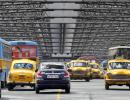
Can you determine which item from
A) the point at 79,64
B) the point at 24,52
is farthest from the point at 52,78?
the point at 79,64

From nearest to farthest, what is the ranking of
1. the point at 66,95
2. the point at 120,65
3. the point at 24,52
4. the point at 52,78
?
the point at 66,95
the point at 52,78
the point at 120,65
the point at 24,52

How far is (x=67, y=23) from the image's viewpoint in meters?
63.7

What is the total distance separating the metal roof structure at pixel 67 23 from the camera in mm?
54406

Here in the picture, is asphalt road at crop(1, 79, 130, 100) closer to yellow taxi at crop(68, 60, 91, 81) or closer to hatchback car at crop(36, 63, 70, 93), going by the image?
hatchback car at crop(36, 63, 70, 93)

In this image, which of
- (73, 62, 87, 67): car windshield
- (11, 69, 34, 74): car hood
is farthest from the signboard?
(73, 62, 87, 67): car windshield

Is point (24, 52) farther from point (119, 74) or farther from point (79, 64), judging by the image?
point (79, 64)

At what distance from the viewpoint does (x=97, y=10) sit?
191 ft

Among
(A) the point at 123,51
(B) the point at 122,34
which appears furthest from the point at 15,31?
(A) the point at 123,51

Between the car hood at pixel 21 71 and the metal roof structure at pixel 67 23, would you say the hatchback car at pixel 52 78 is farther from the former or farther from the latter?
the metal roof structure at pixel 67 23

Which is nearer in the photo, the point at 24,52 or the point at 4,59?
the point at 4,59

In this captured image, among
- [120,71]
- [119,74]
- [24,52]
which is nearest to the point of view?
[119,74]

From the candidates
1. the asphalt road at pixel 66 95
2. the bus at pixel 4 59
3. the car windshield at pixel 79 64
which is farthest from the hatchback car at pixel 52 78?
the car windshield at pixel 79 64

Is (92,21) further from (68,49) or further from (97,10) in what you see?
(68,49)

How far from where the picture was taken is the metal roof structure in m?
54.4
